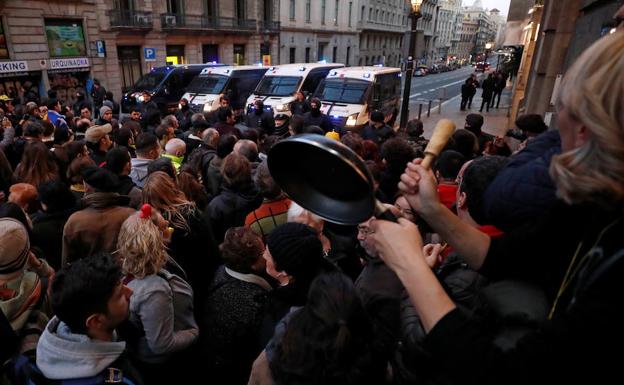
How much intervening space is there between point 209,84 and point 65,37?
9.53 meters

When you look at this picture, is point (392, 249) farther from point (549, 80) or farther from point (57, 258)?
point (549, 80)

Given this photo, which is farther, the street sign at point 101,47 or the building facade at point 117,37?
the street sign at point 101,47

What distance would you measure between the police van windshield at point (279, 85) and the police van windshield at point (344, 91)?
1483mm

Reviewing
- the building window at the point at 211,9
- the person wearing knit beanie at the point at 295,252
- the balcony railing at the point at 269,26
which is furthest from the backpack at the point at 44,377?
the balcony railing at the point at 269,26

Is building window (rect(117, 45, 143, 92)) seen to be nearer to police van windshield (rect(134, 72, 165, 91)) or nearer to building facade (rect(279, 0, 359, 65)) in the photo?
police van windshield (rect(134, 72, 165, 91))

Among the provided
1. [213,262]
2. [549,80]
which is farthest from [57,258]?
[549,80]

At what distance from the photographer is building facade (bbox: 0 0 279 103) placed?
17016mm

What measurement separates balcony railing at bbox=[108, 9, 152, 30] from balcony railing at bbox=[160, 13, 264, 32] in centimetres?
123

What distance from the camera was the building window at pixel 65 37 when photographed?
58.7 ft

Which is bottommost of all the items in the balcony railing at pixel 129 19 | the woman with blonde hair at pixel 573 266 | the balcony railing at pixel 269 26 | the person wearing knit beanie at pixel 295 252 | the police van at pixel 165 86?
the police van at pixel 165 86

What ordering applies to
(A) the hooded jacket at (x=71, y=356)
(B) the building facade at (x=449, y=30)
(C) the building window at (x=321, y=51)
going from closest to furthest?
1. (A) the hooded jacket at (x=71, y=356)
2. (C) the building window at (x=321, y=51)
3. (B) the building facade at (x=449, y=30)

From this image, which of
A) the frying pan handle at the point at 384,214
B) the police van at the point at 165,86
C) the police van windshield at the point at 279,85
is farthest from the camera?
the police van at the point at 165,86

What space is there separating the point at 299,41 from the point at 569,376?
3884 centimetres

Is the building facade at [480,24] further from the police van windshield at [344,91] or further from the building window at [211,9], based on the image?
the police van windshield at [344,91]
